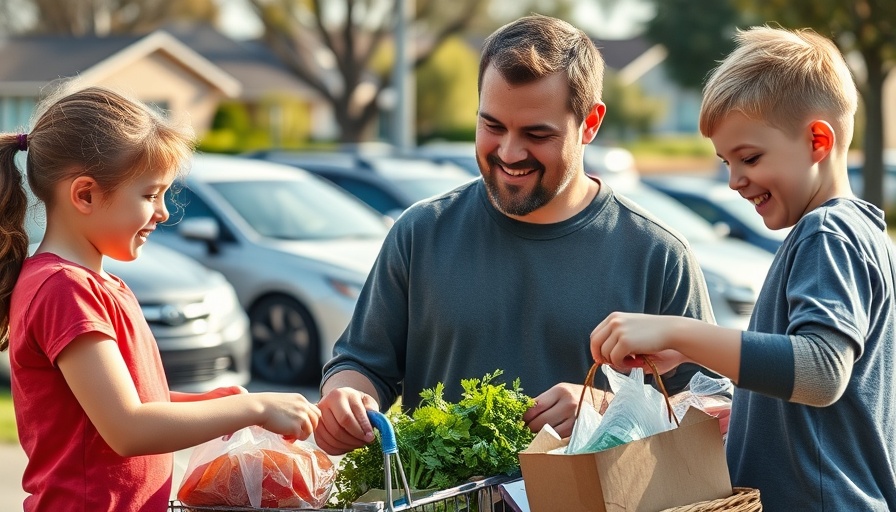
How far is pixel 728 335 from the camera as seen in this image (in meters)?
2.32

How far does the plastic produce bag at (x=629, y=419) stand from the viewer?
8.02 ft

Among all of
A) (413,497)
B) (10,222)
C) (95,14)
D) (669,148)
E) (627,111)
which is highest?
(95,14)

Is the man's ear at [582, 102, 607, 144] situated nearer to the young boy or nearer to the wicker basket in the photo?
the young boy

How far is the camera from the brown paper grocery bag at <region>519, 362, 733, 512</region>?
2.30m

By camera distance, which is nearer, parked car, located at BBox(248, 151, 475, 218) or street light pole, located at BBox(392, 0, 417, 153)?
parked car, located at BBox(248, 151, 475, 218)

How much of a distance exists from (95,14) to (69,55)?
25420mm

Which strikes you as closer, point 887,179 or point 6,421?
point 6,421

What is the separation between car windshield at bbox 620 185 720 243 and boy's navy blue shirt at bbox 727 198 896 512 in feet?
29.7

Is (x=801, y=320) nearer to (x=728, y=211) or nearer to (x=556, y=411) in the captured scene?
(x=556, y=411)

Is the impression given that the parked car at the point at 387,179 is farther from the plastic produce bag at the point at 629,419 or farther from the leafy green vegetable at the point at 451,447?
the plastic produce bag at the point at 629,419

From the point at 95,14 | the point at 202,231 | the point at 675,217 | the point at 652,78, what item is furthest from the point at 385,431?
the point at 652,78

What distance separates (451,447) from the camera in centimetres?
262

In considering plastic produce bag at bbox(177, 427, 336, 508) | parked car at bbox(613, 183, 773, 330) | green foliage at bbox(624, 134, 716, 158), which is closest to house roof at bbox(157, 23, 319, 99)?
green foliage at bbox(624, 134, 716, 158)

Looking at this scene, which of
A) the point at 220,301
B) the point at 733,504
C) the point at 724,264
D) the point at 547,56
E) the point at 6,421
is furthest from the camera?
the point at 724,264
